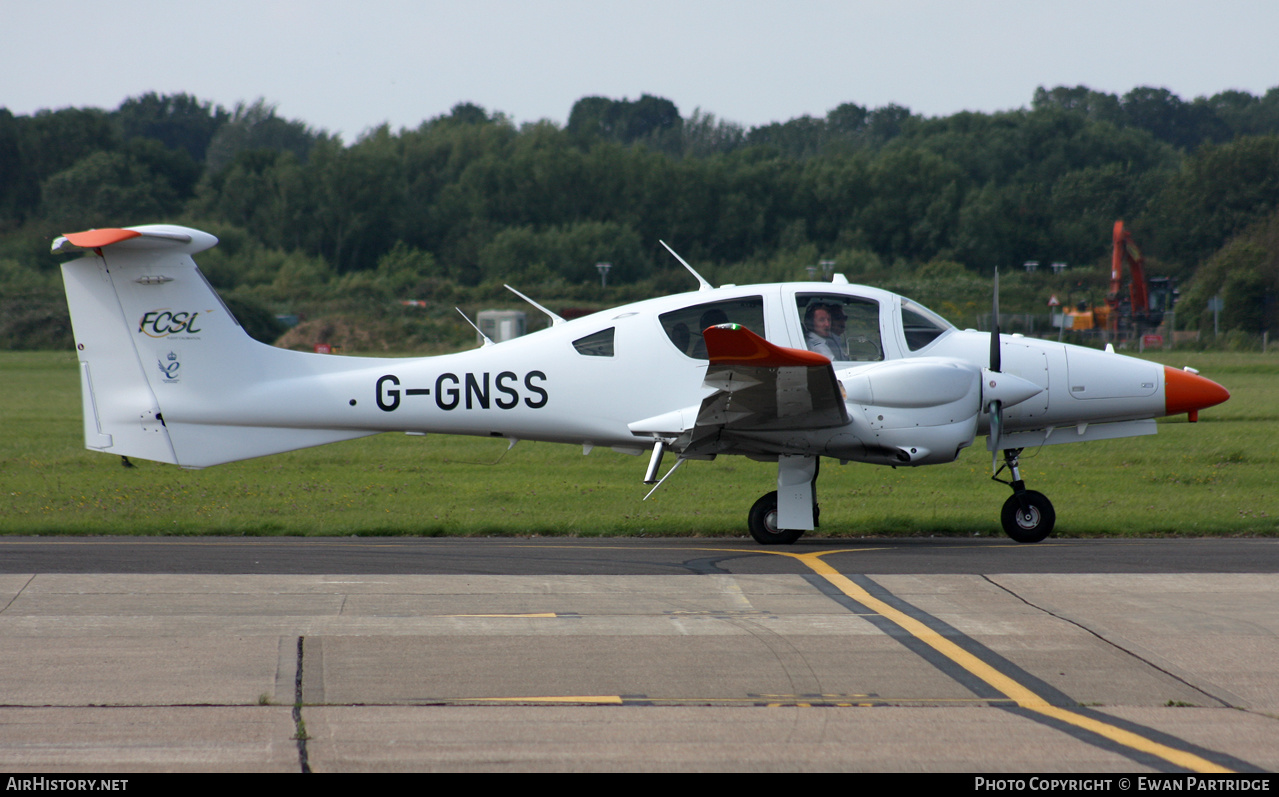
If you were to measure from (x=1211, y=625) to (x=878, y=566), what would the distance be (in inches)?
116

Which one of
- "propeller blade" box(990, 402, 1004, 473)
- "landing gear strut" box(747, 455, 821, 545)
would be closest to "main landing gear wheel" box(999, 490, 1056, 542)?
"propeller blade" box(990, 402, 1004, 473)

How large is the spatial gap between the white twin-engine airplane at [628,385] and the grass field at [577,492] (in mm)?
1565

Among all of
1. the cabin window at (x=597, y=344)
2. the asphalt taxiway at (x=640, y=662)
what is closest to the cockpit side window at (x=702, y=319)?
the cabin window at (x=597, y=344)

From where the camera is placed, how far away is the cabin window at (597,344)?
1198 centimetres

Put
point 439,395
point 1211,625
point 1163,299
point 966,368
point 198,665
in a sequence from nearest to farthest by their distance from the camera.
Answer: point 198,665 < point 1211,625 < point 966,368 < point 439,395 < point 1163,299

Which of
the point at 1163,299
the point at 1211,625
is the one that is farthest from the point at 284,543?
the point at 1163,299

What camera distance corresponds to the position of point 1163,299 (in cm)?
6222

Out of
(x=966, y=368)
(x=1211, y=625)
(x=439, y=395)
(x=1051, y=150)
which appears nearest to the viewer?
(x=1211, y=625)

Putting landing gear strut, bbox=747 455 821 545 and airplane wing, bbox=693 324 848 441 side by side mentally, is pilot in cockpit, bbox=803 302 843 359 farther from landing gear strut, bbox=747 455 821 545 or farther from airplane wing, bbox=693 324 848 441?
landing gear strut, bbox=747 455 821 545

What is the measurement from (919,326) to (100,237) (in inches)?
329

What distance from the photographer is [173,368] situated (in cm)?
1199

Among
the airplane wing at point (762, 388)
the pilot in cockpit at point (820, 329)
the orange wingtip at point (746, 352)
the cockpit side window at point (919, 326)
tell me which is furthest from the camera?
the cockpit side window at point (919, 326)

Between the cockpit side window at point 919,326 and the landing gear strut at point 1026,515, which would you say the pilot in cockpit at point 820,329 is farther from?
the landing gear strut at point 1026,515
